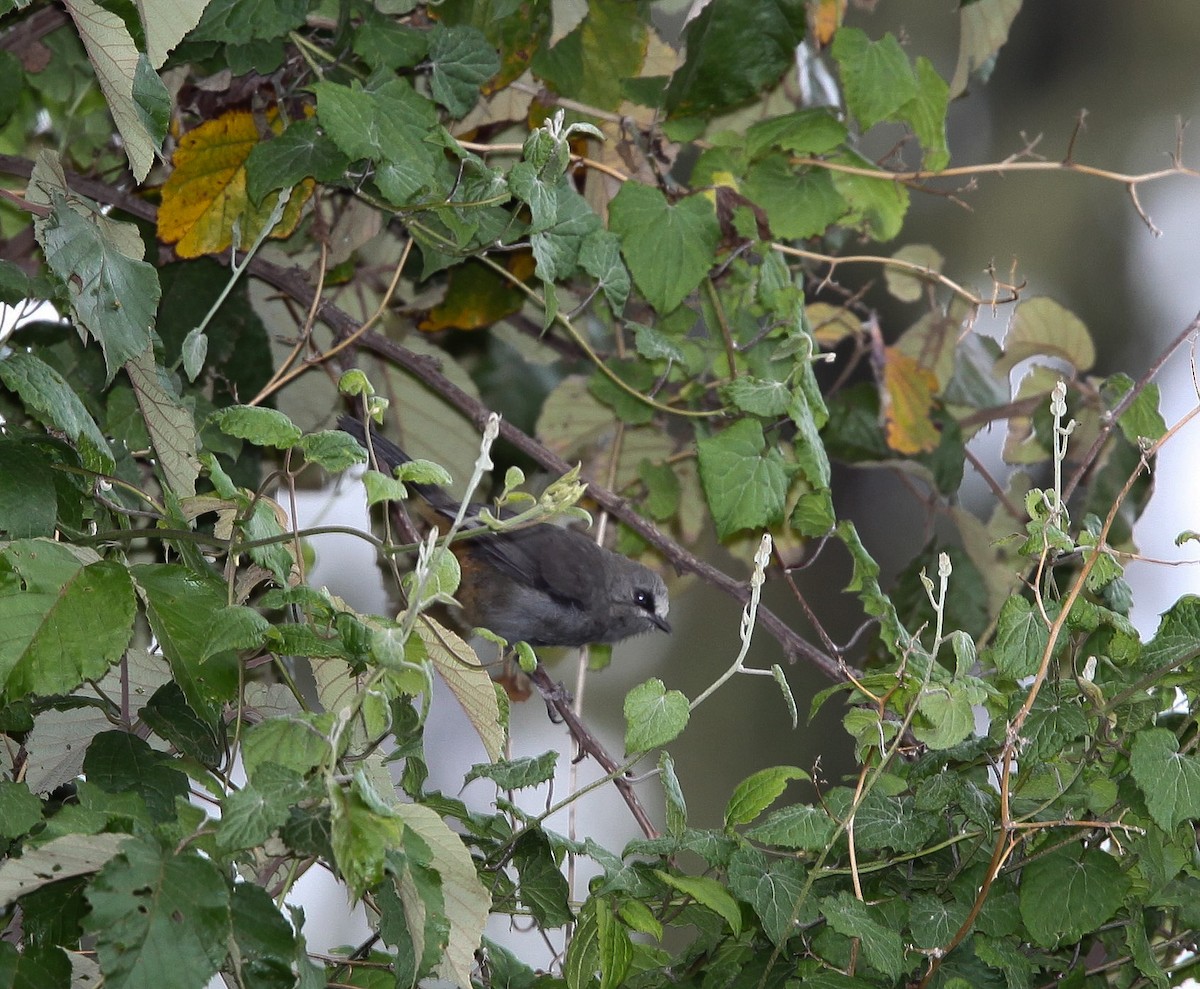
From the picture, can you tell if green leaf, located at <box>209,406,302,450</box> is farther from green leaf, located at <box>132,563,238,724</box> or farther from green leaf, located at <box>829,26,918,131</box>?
green leaf, located at <box>829,26,918,131</box>

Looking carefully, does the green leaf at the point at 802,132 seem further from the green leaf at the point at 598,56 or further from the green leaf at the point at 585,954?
the green leaf at the point at 585,954

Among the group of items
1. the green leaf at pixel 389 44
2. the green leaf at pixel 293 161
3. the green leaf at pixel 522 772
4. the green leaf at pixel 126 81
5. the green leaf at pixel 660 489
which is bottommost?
the green leaf at pixel 660 489

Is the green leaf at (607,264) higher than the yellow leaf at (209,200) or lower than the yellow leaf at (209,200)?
lower

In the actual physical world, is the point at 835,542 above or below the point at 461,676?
below

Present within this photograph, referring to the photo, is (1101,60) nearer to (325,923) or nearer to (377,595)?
(377,595)

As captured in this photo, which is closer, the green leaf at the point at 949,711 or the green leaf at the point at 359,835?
the green leaf at the point at 359,835

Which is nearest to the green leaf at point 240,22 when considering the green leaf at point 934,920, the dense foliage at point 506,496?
the dense foliage at point 506,496

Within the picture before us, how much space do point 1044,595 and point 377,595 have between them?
2.08 metres

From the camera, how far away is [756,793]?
55.1 inches

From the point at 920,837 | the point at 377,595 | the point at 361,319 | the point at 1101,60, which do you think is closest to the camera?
the point at 920,837

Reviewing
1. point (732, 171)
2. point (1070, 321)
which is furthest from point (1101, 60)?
point (732, 171)

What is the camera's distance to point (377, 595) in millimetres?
3238

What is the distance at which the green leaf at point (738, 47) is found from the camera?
2.09 m

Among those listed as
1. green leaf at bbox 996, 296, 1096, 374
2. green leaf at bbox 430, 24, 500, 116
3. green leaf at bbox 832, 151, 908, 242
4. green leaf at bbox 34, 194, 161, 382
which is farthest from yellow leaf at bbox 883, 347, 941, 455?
green leaf at bbox 34, 194, 161, 382
